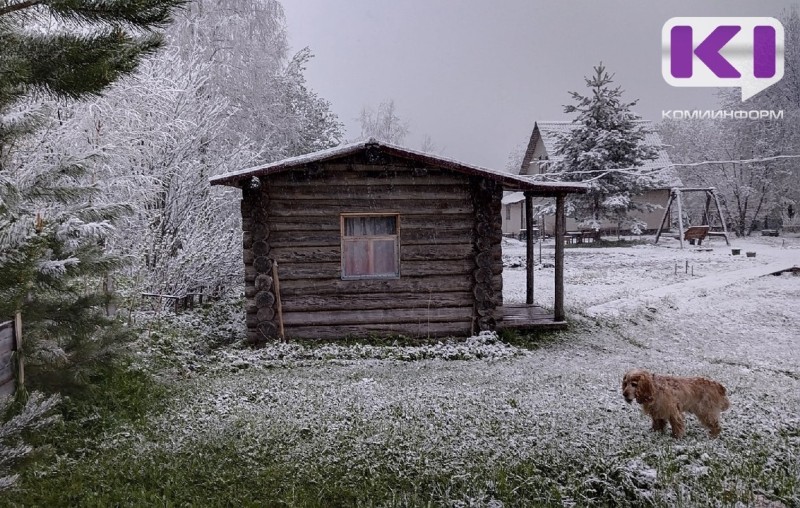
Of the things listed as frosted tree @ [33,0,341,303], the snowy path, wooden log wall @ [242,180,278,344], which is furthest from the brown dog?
the snowy path

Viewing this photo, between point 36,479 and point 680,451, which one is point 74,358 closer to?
point 36,479

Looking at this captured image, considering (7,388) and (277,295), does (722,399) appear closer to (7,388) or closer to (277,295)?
(7,388)

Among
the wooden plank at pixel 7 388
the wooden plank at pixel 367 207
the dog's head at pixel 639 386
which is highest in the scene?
the wooden plank at pixel 367 207

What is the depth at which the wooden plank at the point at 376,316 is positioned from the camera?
11203 mm

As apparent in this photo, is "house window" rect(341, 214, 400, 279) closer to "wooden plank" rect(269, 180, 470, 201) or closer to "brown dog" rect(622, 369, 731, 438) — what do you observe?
"wooden plank" rect(269, 180, 470, 201)

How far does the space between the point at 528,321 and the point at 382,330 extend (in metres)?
3.53

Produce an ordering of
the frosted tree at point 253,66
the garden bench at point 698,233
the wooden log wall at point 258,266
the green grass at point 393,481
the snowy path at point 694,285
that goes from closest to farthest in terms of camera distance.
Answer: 1. the green grass at point 393,481
2. the wooden log wall at point 258,266
3. the snowy path at point 694,285
4. the frosted tree at point 253,66
5. the garden bench at point 698,233

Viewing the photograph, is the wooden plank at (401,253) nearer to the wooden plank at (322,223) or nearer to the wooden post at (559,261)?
the wooden plank at (322,223)

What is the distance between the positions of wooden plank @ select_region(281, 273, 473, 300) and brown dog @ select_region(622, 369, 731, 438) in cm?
654

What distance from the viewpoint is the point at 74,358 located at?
5.46 meters

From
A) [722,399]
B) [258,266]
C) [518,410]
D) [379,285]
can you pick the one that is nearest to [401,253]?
[379,285]

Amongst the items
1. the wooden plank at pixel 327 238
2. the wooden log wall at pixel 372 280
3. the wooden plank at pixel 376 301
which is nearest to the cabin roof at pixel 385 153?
the wooden log wall at pixel 372 280

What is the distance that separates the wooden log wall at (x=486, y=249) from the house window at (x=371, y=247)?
1.81 meters

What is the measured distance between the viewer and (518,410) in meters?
6.14
